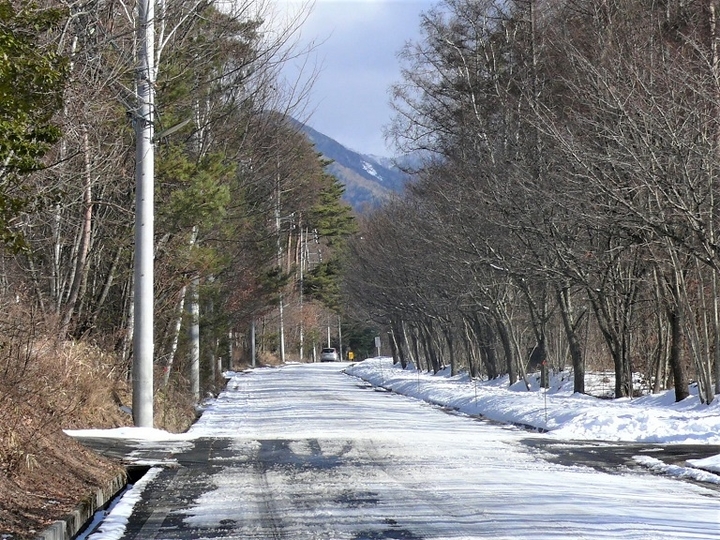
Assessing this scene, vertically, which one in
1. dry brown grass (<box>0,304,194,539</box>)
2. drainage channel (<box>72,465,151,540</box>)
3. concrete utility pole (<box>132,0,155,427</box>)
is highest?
concrete utility pole (<box>132,0,155,427</box>)

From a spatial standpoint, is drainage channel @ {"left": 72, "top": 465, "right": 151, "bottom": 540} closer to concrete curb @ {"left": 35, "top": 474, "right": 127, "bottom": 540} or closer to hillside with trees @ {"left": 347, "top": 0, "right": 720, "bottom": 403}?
concrete curb @ {"left": 35, "top": 474, "right": 127, "bottom": 540}

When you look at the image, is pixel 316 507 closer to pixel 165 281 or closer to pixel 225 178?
pixel 165 281

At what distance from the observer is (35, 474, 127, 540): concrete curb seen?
8.21 metres

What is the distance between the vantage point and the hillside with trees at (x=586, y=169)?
65.5 ft

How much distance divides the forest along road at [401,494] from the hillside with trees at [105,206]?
4.31 ft

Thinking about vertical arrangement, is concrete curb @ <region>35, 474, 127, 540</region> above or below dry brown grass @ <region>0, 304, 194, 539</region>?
below

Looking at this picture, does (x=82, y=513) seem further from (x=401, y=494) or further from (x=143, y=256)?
(x=143, y=256)

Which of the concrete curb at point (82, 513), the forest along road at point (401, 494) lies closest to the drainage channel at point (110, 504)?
the concrete curb at point (82, 513)

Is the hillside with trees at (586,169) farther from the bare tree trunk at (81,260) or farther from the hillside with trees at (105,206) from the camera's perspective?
the bare tree trunk at (81,260)

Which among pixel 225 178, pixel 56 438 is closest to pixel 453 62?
pixel 225 178

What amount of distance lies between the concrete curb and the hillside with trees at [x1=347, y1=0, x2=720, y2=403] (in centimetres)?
1094

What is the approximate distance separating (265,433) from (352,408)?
851cm

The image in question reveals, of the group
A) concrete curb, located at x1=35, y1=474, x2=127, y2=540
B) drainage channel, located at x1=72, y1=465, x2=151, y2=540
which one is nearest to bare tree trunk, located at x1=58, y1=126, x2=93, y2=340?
drainage channel, located at x1=72, y1=465, x2=151, y2=540

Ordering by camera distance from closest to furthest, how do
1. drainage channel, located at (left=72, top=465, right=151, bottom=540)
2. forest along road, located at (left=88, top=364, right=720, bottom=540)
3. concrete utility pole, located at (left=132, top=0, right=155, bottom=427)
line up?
1. forest along road, located at (left=88, top=364, right=720, bottom=540)
2. drainage channel, located at (left=72, top=465, right=151, bottom=540)
3. concrete utility pole, located at (left=132, top=0, right=155, bottom=427)
